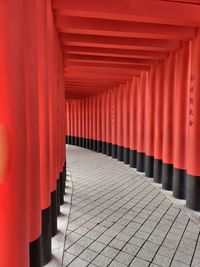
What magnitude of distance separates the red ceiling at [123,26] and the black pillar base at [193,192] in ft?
8.57

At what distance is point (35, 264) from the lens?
6.32ft

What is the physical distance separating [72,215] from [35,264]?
6.86 ft

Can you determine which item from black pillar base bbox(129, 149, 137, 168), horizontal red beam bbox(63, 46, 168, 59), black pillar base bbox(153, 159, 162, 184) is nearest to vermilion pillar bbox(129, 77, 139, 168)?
black pillar base bbox(129, 149, 137, 168)

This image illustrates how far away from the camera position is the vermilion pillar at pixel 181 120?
4.74 m

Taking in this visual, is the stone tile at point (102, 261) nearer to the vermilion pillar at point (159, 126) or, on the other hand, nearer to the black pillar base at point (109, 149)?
the vermilion pillar at point (159, 126)

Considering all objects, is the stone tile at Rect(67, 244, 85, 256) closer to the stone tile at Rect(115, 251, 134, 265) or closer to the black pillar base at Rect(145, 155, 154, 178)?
the stone tile at Rect(115, 251, 134, 265)

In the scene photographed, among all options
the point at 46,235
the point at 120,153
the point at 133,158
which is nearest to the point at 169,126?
the point at 133,158

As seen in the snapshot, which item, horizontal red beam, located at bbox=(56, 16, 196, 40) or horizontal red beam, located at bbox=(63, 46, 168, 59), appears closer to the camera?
horizontal red beam, located at bbox=(56, 16, 196, 40)

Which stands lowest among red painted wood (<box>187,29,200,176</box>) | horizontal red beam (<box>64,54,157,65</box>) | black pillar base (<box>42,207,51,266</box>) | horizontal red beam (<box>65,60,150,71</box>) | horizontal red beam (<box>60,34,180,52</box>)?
black pillar base (<box>42,207,51,266</box>)

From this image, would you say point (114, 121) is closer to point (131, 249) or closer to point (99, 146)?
point (99, 146)

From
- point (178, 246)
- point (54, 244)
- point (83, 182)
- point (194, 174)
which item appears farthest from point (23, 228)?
point (83, 182)

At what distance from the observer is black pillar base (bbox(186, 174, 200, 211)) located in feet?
13.8

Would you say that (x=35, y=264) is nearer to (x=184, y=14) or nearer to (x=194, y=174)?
(x=194, y=174)

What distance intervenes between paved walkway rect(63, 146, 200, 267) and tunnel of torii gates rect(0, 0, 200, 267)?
1.28 feet
